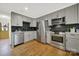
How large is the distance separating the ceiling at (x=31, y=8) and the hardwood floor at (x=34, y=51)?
69 cm

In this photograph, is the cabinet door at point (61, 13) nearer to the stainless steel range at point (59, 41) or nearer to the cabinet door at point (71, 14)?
the cabinet door at point (71, 14)

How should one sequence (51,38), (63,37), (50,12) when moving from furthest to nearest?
(51,38), (63,37), (50,12)

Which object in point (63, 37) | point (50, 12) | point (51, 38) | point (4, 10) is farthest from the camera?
point (51, 38)

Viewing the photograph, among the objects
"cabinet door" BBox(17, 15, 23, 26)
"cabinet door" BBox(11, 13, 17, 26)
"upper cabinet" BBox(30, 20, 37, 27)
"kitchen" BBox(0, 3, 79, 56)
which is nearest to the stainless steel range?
"kitchen" BBox(0, 3, 79, 56)

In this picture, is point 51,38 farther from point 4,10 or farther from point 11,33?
point 4,10

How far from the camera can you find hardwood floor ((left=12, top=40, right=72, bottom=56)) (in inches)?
80.5

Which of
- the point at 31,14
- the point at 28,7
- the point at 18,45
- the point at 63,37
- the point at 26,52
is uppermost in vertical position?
the point at 28,7

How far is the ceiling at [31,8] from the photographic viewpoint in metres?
1.98

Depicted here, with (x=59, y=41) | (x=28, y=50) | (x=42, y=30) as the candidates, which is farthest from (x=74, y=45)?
(x=28, y=50)

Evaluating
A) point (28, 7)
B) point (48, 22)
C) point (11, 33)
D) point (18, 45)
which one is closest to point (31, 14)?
point (28, 7)

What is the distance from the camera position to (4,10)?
200 cm

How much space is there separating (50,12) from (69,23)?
0.64 meters

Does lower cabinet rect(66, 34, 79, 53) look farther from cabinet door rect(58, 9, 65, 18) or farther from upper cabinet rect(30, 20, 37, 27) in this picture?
upper cabinet rect(30, 20, 37, 27)

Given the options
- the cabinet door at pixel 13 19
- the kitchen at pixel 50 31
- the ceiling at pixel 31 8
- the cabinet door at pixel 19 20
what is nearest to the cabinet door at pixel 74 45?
the kitchen at pixel 50 31
